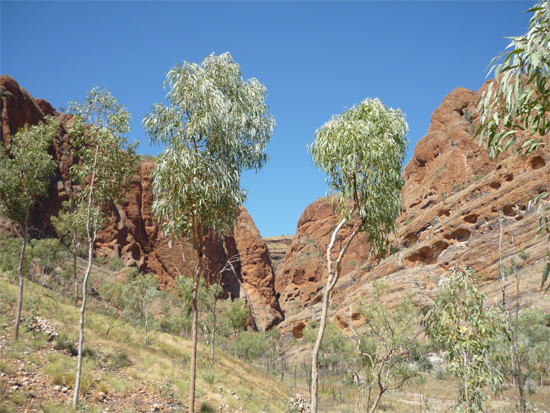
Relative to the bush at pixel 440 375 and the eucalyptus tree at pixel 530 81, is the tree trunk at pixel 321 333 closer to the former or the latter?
the eucalyptus tree at pixel 530 81

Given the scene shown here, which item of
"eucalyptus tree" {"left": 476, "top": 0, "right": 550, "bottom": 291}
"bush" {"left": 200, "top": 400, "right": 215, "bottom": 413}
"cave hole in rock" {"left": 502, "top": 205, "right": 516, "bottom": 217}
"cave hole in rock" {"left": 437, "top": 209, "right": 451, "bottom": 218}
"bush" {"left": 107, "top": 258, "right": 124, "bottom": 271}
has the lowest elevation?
"bush" {"left": 200, "top": 400, "right": 215, "bottom": 413}

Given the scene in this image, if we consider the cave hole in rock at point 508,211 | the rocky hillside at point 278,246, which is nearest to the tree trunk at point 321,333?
the cave hole in rock at point 508,211

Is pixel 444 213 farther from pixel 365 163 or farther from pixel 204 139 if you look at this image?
pixel 204 139

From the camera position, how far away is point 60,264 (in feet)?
137

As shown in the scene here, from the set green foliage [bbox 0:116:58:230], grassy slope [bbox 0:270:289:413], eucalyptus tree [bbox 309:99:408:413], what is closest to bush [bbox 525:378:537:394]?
grassy slope [bbox 0:270:289:413]

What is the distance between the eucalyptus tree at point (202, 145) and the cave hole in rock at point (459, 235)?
51988 mm

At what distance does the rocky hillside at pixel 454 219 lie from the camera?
46.9m

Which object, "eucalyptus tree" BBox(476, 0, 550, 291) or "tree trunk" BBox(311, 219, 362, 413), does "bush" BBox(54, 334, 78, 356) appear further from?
"eucalyptus tree" BBox(476, 0, 550, 291)

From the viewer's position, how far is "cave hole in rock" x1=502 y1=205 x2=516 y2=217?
4950cm

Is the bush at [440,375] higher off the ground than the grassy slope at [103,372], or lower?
lower

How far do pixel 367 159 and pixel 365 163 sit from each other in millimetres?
125

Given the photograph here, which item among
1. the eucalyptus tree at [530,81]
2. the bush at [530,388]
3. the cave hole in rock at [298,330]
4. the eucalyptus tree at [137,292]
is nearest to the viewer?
the eucalyptus tree at [530,81]

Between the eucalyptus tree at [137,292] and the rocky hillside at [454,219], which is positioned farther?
the rocky hillside at [454,219]

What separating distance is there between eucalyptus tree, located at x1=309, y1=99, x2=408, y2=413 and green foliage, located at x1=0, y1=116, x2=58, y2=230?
416 inches
